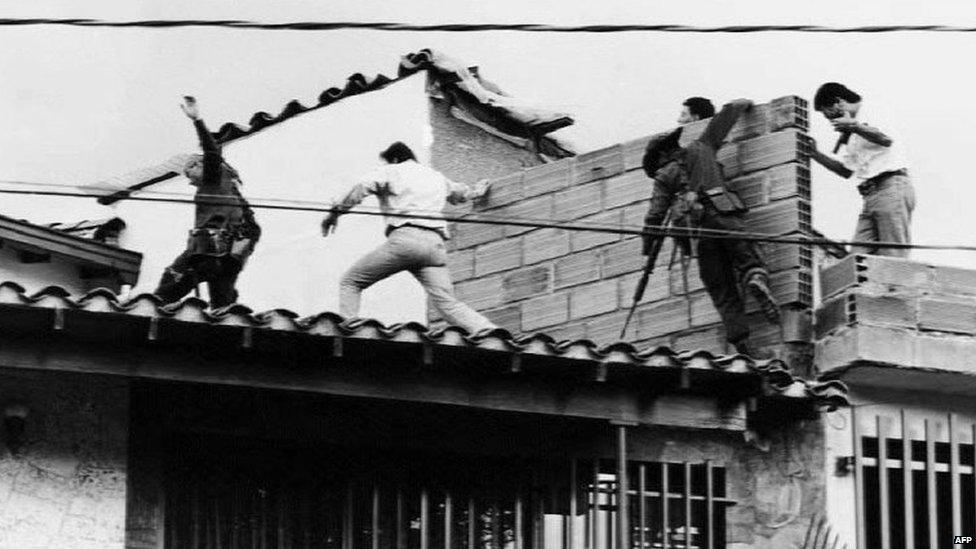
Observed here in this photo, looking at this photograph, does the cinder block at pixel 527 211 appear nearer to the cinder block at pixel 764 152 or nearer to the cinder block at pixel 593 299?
the cinder block at pixel 593 299

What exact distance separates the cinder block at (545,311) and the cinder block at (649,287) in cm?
53

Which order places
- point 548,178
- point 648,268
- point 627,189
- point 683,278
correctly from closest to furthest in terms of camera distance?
point 648,268 → point 683,278 → point 627,189 → point 548,178

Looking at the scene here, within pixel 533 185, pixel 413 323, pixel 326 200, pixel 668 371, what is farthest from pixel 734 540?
pixel 326 200

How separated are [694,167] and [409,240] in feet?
5.92

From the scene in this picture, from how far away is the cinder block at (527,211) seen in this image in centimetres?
2042

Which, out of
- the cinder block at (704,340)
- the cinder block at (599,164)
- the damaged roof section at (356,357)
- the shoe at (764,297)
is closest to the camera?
the damaged roof section at (356,357)

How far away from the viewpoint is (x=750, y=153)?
18875 mm

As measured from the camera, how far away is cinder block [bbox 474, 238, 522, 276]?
20484 mm

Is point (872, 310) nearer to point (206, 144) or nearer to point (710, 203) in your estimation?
point (710, 203)

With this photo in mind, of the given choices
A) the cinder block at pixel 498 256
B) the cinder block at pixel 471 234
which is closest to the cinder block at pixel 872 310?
the cinder block at pixel 498 256

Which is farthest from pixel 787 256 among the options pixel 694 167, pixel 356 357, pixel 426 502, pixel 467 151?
pixel 467 151

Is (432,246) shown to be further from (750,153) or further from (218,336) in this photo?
(218,336)

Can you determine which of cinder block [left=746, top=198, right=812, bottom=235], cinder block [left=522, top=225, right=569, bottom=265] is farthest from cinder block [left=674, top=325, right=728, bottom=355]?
cinder block [left=522, top=225, right=569, bottom=265]

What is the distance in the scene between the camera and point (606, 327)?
19578mm
